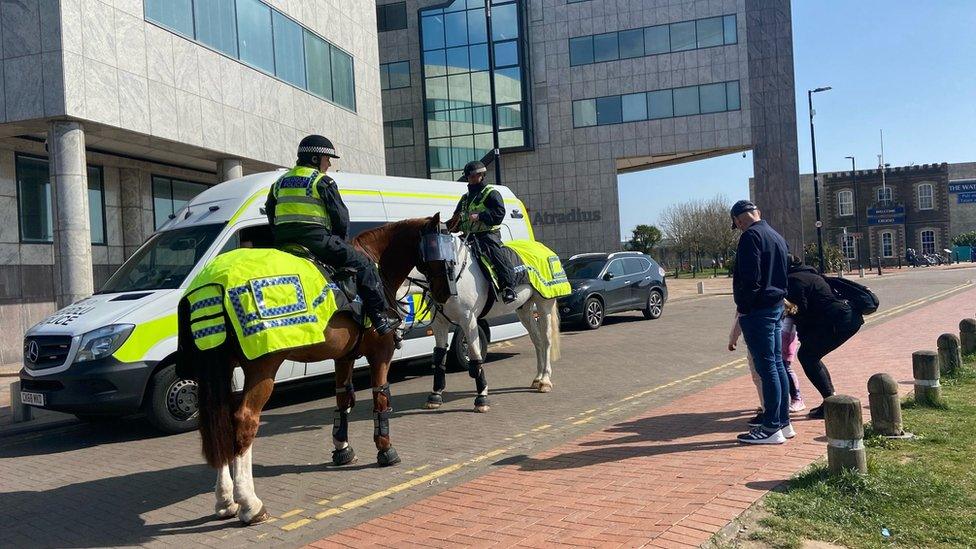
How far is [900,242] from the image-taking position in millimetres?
66188

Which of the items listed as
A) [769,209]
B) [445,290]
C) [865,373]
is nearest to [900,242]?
[769,209]

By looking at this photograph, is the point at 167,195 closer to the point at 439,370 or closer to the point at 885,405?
the point at 439,370

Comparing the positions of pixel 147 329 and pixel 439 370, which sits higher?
pixel 147 329

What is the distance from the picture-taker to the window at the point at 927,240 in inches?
2601

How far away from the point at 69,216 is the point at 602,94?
32.8 m

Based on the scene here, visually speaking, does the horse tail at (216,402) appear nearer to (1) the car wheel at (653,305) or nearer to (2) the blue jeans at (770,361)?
(2) the blue jeans at (770,361)

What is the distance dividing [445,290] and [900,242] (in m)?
69.7

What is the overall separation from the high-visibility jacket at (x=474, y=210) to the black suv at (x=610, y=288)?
30.3ft

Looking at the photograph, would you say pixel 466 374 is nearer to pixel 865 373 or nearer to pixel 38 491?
pixel 865 373

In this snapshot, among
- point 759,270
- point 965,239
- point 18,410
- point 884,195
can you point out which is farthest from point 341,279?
point 965,239

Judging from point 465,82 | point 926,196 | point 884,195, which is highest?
point 465,82

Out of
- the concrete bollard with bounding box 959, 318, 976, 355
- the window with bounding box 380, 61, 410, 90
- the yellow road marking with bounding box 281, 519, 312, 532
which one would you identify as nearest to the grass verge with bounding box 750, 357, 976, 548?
the yellow road marking with bounding box 281, 519, 312, 532

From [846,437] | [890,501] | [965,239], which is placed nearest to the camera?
[890,501]

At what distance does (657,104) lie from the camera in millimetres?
40719
